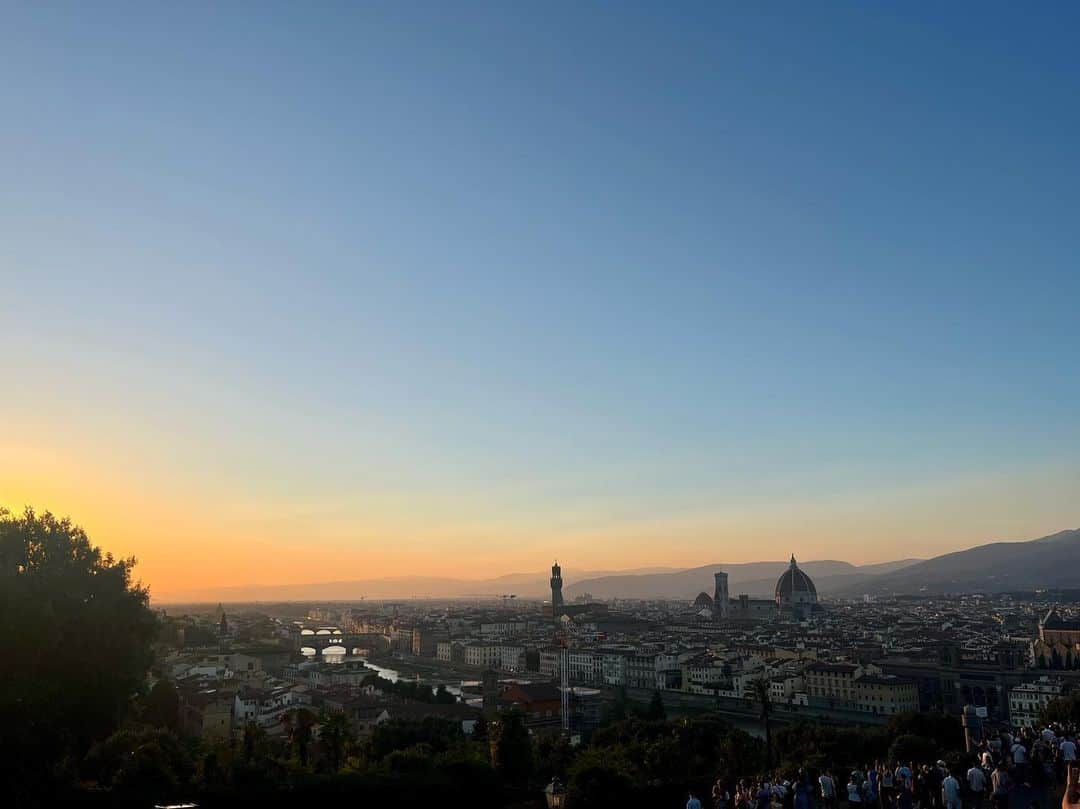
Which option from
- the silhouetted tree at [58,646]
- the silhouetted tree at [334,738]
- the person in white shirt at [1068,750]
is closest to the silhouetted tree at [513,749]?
the silhouetted tree at [334,738]

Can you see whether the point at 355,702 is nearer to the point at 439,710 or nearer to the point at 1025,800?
the point at 439,710

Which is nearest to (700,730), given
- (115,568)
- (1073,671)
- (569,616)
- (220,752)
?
(220,752)

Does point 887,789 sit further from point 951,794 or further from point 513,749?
point 513,749

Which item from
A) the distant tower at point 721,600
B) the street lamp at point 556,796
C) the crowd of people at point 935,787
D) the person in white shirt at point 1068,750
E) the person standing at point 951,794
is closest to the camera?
the person standing at point 951,794

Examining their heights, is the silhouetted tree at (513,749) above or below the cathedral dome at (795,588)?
above

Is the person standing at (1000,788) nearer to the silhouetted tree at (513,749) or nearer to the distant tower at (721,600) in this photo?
the silhouetted tree at (513,749)

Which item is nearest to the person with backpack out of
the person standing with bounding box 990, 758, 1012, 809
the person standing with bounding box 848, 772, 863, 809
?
the person standing with bounding box 848, 772, 863, 809

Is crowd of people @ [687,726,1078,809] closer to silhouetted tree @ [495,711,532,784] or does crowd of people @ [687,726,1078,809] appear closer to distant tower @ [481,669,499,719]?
silhouetted tree @ [495,711,532,784]

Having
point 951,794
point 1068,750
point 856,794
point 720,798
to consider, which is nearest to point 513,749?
point 720,798
